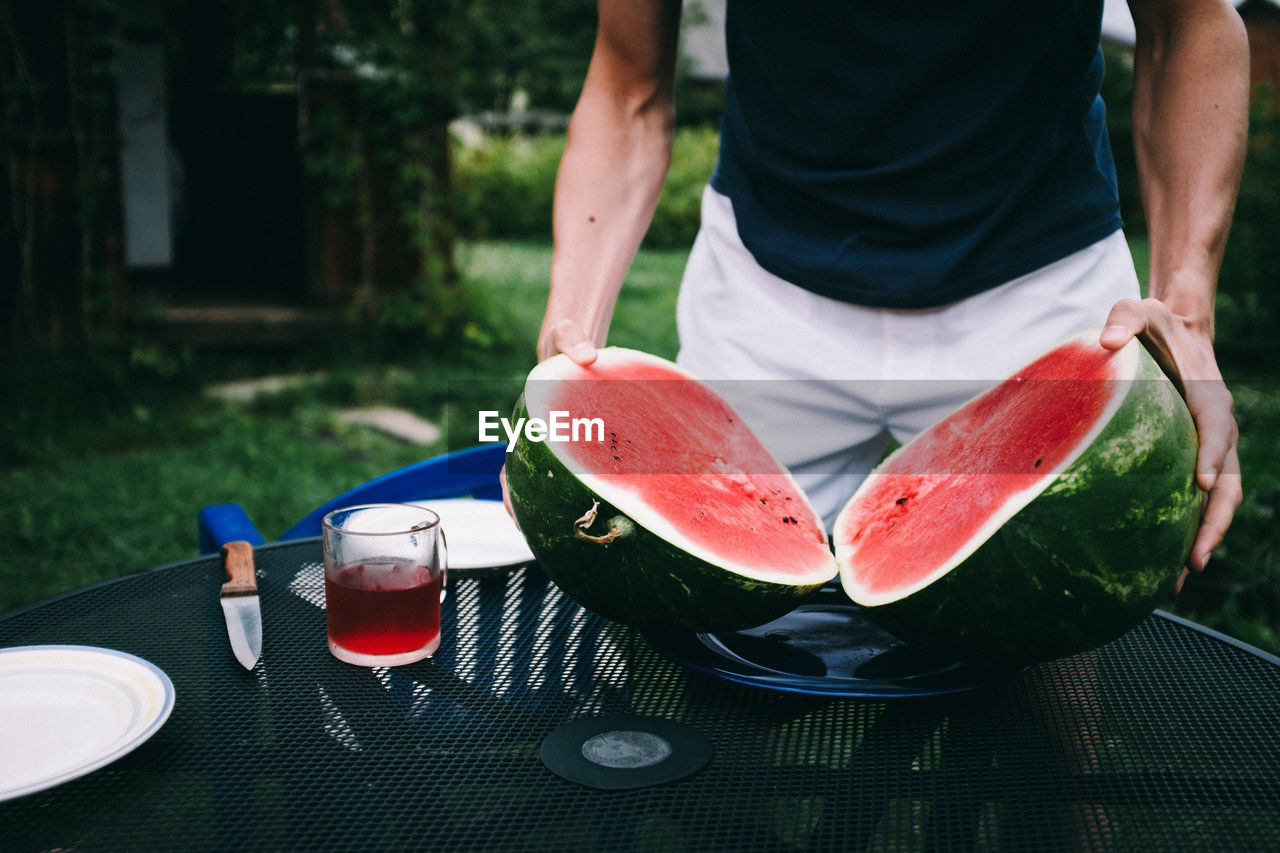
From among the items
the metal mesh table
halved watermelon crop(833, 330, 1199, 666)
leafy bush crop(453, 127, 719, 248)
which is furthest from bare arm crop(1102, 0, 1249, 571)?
leafy bush crop(453, 127, 719, 248)

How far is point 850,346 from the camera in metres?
1.84

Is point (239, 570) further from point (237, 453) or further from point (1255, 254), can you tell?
point (1255, 254)

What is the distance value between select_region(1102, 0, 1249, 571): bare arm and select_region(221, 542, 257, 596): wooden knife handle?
4.23ft

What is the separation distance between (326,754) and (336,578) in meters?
0.28

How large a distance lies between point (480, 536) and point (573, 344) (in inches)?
16.5

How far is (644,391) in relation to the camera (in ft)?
5.05

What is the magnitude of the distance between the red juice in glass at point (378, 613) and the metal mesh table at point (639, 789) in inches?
1.2

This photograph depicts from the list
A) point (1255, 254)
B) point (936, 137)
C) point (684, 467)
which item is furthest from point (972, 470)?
point (1255, 254)

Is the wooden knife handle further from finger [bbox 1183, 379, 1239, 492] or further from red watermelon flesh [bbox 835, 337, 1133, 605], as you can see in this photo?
finger [bbox 1183, 379, 1239, 492]

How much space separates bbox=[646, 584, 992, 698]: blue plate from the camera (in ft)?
3.67

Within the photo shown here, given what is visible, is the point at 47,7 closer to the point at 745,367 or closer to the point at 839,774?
the point at 745,367

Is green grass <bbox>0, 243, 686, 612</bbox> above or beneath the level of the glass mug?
beneath

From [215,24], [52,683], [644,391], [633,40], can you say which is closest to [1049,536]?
[644,391]

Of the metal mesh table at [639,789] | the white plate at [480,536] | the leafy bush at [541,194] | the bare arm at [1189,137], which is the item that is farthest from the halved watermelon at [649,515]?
the leafy bush at [541,194]
